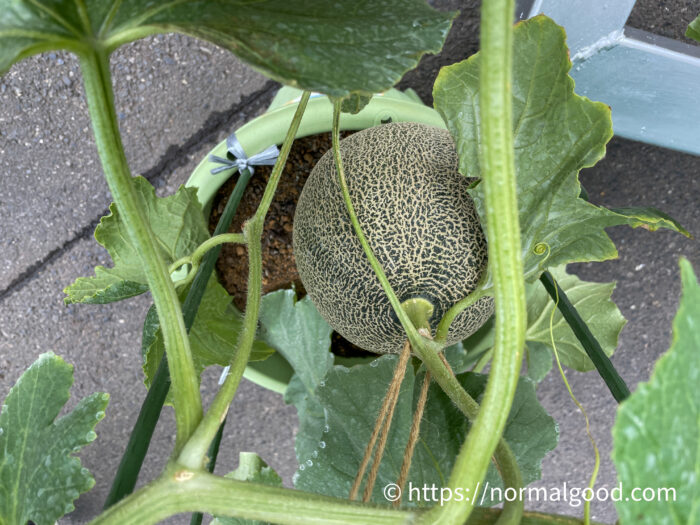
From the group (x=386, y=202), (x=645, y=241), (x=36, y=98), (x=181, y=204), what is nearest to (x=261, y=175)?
(x=181, y=204)

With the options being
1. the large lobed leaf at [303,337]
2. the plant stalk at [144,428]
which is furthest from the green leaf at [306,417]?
the plant stalk at [144,428]

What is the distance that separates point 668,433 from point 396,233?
27 centimetres

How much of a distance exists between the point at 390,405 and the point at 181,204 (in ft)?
0.87

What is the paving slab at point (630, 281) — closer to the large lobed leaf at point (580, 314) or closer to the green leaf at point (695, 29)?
the large lobed leaf at point (580, 314)

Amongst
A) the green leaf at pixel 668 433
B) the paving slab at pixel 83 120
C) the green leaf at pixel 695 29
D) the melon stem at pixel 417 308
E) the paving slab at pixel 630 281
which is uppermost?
the paving slab at pixel 83 120

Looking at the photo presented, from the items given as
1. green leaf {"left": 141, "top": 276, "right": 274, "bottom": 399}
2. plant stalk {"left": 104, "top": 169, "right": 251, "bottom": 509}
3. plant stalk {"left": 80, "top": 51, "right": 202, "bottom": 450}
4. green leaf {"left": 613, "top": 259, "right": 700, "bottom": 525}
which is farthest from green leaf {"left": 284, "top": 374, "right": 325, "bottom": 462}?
green leaf {"left": 613, "top": 259, "right": 700, "bottom": 525}

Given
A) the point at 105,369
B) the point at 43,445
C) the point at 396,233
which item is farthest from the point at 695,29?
the point at 105,369

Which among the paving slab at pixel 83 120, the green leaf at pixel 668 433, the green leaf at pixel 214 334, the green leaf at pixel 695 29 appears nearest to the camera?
the green leaf at pixel 668 433

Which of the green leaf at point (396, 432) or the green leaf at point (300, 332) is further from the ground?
the green leaf at point (300, 332)

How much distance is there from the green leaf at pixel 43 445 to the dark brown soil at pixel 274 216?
0.37 metres

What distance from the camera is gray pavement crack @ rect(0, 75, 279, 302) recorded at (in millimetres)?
866

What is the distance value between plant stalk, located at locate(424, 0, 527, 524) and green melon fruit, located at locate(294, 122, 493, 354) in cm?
20

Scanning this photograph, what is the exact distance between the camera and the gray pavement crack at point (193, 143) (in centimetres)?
87

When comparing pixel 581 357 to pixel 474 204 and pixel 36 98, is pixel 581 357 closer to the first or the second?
pixel 474 204
